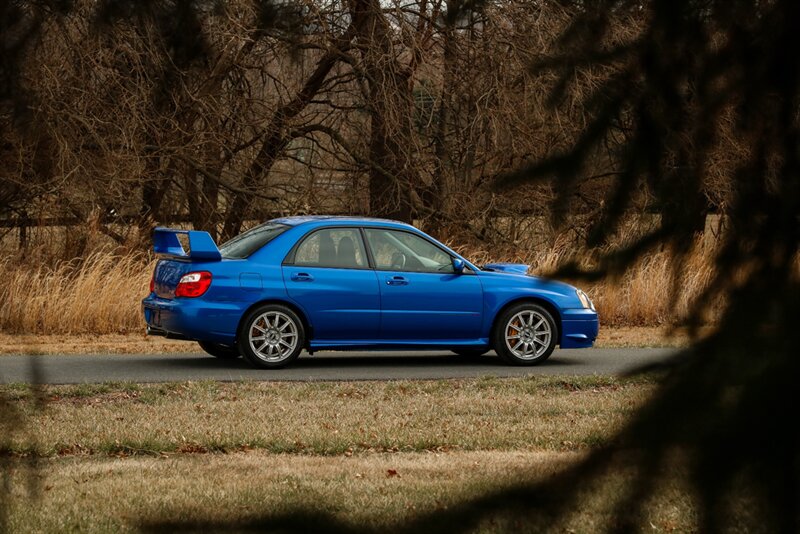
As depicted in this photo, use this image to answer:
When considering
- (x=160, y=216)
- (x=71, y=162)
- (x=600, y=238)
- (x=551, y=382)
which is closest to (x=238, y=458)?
(x=551, y=382)

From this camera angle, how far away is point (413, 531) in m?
1.82

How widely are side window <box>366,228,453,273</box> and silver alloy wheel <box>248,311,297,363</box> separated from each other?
1.20 meters

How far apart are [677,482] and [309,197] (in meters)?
20.0

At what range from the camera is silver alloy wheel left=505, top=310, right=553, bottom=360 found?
539 inches

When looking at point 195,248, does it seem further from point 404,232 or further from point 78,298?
point 78,298

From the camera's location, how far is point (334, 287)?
13.3 m

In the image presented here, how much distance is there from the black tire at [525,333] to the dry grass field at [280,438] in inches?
75.0

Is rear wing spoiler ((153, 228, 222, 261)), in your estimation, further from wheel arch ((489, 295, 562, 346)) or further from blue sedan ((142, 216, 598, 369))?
wheel arch ((489, 295, 562, 346))

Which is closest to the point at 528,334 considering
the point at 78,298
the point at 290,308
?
the point at 290,308

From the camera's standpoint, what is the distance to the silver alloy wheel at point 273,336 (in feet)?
42.4

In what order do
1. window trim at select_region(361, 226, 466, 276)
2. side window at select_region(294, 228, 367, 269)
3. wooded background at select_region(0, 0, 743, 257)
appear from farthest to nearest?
1. wooded background at select_region(0, 0, 743, 257)
2. window trim at select_region(361, 226, 466, 276)
3. side window at select_region(294, 228, 367, 269)

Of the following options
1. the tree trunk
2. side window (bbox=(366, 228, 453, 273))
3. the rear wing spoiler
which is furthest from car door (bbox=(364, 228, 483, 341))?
the tree trunk

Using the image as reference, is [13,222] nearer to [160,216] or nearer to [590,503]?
[160,216]

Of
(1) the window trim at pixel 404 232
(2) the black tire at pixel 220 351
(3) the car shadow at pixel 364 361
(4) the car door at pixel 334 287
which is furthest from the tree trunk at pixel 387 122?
(2) the black tire at pixel 220 351
